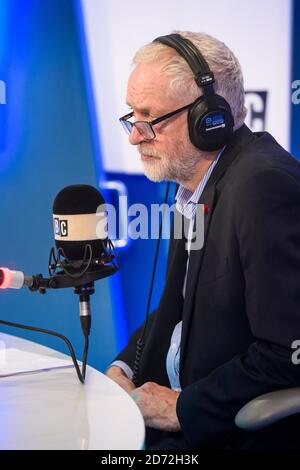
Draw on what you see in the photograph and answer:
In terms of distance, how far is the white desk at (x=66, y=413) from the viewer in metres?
1.01

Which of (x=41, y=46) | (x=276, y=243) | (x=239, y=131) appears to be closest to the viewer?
(x=276, y=243)

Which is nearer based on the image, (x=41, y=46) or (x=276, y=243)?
(x=276, y=243)

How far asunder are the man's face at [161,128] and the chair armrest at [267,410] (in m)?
Answer: 0.67

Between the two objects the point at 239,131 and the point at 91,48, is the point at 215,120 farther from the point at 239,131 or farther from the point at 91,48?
the point at 91,48

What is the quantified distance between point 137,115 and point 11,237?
3.88ft

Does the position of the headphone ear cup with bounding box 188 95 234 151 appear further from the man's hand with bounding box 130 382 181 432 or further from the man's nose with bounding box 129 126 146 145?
the man's hand with bounding box 130 382 181 432

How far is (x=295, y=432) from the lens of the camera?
1.48 metres

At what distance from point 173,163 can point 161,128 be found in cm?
10

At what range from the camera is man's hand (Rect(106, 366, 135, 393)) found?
176 cm

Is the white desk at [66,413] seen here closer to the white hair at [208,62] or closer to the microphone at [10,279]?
the microphone at [10,279]

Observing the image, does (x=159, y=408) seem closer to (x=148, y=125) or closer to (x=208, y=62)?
(x=148, y=125)

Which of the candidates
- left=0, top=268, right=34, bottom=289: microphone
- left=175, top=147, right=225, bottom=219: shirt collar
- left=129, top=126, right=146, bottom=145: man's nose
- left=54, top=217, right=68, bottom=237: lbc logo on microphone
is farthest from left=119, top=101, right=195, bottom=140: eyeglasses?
left=0, top=268, right=34, bottom=289: microphone

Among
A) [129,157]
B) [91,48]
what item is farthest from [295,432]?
[91,48]

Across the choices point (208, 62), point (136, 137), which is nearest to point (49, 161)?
point (136, 137)
